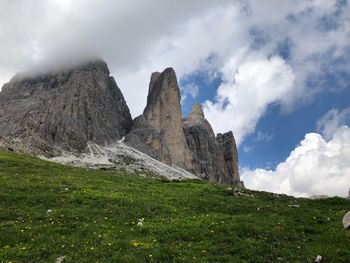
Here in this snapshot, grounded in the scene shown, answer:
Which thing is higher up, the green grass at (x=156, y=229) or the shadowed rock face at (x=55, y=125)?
the shadowed rock face at (x=55, y=125)

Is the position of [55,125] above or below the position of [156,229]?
above

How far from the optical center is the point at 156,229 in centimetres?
2436

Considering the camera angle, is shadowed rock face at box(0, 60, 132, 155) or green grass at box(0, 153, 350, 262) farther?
shadowed rock face at box(0, 60, 132, 155)

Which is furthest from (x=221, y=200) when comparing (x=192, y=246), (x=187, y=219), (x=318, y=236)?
(x=192, y=246)

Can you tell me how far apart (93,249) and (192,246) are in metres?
4.97

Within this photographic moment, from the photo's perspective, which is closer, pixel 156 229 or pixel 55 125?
pixel 156 229

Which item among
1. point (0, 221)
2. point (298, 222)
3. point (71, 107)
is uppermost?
point (71, 107)

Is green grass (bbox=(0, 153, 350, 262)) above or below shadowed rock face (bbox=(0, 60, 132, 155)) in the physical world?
below

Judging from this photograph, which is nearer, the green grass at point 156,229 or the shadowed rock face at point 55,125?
the green grass at point 156,229

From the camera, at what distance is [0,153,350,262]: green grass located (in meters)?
20.4

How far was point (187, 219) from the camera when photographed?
89.1 ft

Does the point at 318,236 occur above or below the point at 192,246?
A: above

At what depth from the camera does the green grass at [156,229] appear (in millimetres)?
20422

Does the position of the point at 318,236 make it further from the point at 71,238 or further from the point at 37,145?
the point at 37,145
